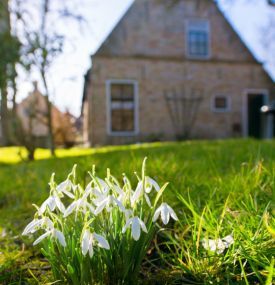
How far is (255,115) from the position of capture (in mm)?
16219

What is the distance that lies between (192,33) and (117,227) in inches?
612

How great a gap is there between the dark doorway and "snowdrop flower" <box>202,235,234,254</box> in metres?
15.5

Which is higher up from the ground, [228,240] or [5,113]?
[5,113]

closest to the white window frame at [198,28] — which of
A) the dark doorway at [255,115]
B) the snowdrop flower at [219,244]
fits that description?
the dark doorway at [255,115]

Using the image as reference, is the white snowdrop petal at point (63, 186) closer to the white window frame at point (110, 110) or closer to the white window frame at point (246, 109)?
the white window frame at point (110, 110)

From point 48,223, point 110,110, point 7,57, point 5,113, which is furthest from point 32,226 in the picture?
point 5,113

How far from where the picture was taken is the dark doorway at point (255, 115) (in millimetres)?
16016

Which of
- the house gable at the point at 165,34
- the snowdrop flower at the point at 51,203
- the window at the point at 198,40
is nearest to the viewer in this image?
the snowdrop flower at the point at 51,203

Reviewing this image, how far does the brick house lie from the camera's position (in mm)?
14492

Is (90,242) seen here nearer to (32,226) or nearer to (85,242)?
(85,242)

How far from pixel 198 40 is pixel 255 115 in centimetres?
417

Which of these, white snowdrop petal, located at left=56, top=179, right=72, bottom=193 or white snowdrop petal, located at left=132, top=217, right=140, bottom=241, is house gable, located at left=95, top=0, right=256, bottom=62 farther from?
white snowdrop petal, located at left=132, top=217, right=140, bottom=241

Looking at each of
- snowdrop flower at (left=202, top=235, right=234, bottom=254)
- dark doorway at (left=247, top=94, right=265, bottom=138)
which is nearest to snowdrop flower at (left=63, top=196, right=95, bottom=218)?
snowdrop flower at (left=202, top=235, right=234, bottom=254)

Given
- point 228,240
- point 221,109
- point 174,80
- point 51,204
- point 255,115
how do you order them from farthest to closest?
point 255,115, point 221,109, point 174,80, point 228,240, point 51,204
